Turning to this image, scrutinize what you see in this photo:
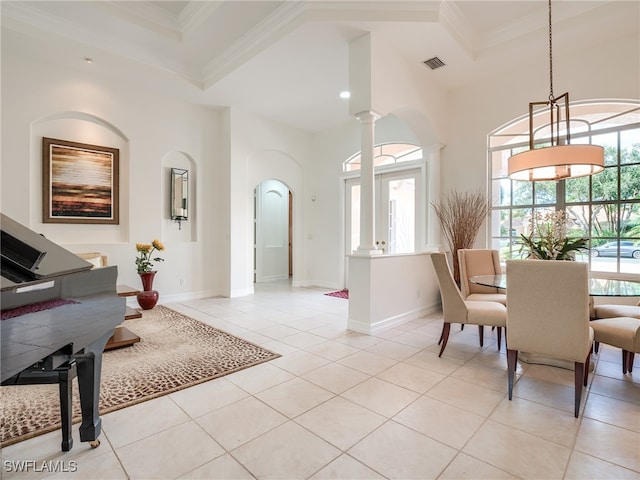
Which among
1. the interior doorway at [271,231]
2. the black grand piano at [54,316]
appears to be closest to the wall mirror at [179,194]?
the interior doorway at [271,231]

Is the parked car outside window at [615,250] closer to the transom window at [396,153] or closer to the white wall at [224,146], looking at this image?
the white wall at [224,146]

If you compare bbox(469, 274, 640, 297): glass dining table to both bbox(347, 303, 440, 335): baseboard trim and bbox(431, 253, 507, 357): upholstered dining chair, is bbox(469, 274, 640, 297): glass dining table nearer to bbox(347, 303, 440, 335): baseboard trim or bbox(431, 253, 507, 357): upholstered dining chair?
bbox(431, 253, 507, 357): upholstered dining chair

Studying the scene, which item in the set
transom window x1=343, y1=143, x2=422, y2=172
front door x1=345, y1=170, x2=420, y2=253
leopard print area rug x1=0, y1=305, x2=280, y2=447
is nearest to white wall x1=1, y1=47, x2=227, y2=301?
leopard print area rug x1=0, y1=305, x2=280, y2=447

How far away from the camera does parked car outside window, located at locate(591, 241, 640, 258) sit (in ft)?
12.5

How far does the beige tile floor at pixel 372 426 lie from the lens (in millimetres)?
1582

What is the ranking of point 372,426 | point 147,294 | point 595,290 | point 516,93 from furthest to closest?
point 147,294
point 516,93
point 595,290
point 372,426

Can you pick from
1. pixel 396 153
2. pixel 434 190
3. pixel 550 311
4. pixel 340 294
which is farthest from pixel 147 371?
pixel 396 153

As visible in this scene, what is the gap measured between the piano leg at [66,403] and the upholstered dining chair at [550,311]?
2.63 meters

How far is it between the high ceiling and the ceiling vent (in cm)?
7

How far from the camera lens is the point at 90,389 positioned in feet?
5.60

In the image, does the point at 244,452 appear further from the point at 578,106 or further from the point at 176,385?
the point at 578,106

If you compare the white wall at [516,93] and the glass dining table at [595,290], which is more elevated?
the white wall at [516,93]

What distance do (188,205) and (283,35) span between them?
10.6 feet

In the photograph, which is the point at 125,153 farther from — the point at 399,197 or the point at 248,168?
the point at 399,197
